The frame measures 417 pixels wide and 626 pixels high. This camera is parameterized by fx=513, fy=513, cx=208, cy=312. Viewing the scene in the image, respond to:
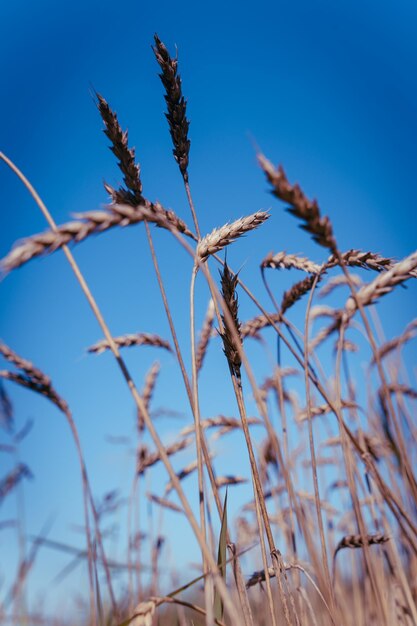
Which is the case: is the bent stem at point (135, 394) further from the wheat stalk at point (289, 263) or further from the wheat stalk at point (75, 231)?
the wheat stalk at point (289, 263)

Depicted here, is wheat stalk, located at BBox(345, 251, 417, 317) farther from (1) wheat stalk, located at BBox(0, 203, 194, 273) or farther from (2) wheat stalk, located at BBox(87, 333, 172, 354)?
(2) wheat stalk, located at BBox(87, 333, 172, 354)

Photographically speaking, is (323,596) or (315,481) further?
(315,481)

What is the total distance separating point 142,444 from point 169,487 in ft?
1.10

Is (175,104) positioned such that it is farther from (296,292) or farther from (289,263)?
(296,292)

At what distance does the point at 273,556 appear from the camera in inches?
59.5

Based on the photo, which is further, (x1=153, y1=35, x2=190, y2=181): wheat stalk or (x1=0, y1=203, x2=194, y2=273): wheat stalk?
(x1=153, y1=35, x2=190, y2=181): wheat stalk

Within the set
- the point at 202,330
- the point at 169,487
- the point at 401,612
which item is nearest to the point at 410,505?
the point at 401,612

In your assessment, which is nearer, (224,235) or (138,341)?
(224,235)

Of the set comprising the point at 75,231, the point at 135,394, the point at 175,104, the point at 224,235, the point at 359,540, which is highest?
the point at 175,104

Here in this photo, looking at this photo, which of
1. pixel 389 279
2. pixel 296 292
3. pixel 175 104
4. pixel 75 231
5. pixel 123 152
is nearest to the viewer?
pixel 75 231

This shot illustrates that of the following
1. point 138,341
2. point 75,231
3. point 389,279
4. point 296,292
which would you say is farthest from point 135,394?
point 138,341

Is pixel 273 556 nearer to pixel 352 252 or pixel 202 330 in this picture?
pixel 352 252

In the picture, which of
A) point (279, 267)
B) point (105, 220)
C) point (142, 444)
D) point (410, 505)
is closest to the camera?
point (105, 220)

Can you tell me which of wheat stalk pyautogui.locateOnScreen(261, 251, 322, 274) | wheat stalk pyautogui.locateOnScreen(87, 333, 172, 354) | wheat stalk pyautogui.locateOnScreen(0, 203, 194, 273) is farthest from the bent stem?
wheat stalk pyautogui.locateOnScreen(87, 333, 172, 354)
